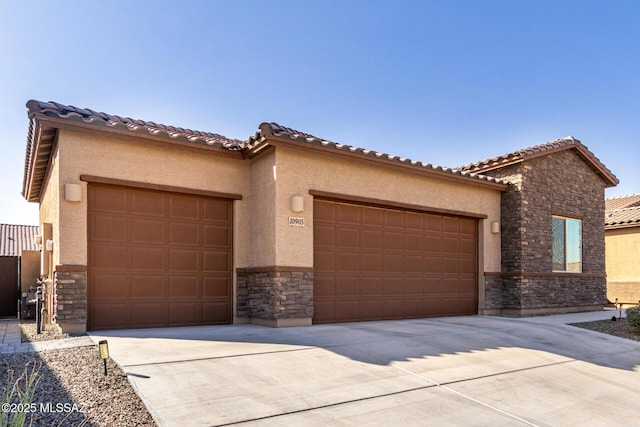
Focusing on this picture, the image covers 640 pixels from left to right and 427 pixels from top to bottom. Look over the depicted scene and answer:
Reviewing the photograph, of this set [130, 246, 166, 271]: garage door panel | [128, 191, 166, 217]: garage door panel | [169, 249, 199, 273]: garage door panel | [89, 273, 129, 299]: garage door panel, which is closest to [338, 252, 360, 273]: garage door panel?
[169, 249, 199, 273]: garage door panel

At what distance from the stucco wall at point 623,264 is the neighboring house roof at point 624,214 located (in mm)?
319

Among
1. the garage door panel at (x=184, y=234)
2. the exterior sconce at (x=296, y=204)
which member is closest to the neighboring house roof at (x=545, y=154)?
the exterior sconce at (x=296, y=204)

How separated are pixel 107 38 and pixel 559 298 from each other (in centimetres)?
1442

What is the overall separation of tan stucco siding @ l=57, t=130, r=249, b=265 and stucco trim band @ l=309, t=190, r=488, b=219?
1.84 metres

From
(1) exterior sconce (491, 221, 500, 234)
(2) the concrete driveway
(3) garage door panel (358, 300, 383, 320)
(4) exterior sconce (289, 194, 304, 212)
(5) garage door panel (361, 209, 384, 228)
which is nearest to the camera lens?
(2) the concrete driveway

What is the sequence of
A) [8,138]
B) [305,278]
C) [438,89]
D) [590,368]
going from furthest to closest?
[438,89] < [8,138] < [305,278] < [590,368]

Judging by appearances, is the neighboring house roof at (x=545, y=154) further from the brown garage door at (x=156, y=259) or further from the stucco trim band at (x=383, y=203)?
the brown garage door at (x=156, y=259)

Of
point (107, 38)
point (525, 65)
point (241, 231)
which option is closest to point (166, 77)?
point (107, 38)

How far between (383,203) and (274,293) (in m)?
3.64

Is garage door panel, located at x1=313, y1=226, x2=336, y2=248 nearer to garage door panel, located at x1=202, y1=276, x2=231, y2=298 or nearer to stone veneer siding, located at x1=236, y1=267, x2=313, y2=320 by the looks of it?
stone veneer siding, located at x1=236, y1=267, x2=313, y2=320

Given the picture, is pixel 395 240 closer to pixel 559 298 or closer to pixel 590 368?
pixel 590 368

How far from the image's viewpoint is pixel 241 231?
10.5 metres

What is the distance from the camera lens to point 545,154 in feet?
46.3

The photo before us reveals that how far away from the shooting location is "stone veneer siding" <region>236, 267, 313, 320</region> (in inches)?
374
